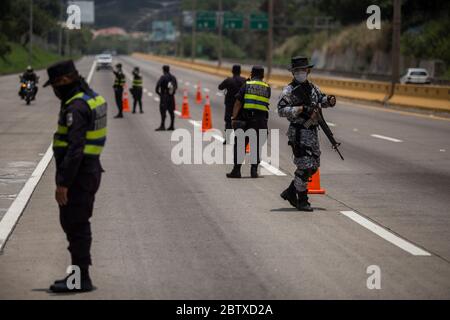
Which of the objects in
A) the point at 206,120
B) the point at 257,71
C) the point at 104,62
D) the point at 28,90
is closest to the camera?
the point at 257,71

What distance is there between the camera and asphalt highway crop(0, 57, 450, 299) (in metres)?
8.34

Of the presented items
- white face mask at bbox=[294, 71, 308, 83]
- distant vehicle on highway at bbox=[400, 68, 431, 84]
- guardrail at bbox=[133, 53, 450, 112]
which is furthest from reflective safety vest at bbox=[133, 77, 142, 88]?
distant vehicle on highway at bbox=[400, 68, 431, 84]

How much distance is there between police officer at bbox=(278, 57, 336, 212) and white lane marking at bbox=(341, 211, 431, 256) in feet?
2.46

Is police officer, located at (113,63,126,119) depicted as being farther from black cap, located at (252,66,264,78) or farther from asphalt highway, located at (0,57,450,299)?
black cap, located at (252,66,264,78)

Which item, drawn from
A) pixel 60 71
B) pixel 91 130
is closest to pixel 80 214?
pixel 91 130

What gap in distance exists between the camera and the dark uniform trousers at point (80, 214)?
8.09 m

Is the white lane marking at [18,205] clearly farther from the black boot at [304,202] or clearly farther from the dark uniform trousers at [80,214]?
the black boot at [304,202]

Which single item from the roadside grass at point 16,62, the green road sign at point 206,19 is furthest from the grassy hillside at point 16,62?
the green road sign at point 206,19

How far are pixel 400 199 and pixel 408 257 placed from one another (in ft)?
14.4

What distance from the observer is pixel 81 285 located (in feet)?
26.7

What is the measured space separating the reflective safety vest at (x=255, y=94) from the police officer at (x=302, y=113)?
343cm

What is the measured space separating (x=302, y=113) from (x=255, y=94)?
3.72 meters

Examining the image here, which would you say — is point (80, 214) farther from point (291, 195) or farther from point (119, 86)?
point (119, 86)
